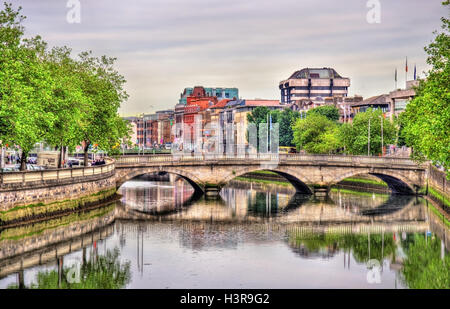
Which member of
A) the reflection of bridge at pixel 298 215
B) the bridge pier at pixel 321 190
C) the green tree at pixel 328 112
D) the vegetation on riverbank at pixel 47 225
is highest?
the green tree at pixel 328 112

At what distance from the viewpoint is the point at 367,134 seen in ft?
354

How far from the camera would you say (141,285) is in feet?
132

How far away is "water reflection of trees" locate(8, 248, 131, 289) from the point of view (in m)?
39.7

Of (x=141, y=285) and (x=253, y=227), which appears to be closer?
(x=141, y=285)

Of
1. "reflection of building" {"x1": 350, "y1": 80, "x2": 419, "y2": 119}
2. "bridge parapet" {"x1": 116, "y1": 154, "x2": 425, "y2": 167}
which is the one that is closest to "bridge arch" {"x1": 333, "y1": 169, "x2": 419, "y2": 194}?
"bridge parapet" {"x1": 116, "y1": 154, "x2": 425, "y2": 167}

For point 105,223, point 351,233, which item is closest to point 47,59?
point 105,223

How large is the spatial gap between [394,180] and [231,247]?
4256 cm

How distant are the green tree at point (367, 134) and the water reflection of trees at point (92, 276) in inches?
2601

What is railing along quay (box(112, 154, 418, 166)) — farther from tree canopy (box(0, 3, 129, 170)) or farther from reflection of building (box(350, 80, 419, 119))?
reflection of building (box(350, 80, 419, 119))

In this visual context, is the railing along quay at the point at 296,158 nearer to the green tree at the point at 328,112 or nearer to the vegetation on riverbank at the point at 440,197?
the vegetation on riverbank at the point at 440,197

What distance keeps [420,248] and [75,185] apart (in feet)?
95.1

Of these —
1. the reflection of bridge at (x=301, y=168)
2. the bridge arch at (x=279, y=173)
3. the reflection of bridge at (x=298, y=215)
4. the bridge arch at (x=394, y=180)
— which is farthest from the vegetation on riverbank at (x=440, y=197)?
the bridge arch at (x=279, y=173)

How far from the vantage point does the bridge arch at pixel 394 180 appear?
8738 centimetres
